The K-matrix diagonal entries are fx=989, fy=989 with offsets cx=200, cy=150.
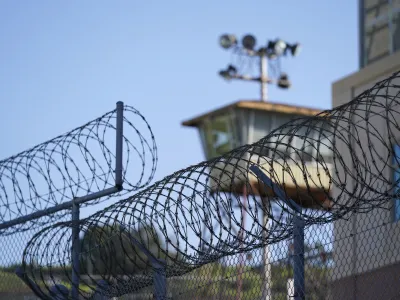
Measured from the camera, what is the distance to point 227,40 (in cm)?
4669

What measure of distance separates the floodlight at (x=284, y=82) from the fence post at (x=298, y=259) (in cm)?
4482

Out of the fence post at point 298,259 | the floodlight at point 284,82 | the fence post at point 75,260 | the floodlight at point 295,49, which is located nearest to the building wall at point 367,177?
the fence post at point 298,259

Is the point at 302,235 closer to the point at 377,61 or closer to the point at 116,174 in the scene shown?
the point at 116,174

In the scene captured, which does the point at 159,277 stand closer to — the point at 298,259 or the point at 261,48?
the point at 298,259

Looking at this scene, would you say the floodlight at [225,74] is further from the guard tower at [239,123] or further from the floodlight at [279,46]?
the floodlight at [279,46]

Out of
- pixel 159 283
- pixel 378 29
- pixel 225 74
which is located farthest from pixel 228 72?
pixel 159 283

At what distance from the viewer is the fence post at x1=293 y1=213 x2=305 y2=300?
653cm

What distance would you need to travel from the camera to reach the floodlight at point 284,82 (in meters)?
51.2

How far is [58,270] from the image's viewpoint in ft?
29.0

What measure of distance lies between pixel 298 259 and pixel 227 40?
133 feet

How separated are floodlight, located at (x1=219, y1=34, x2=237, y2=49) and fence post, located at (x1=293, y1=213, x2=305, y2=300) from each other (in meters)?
40.3

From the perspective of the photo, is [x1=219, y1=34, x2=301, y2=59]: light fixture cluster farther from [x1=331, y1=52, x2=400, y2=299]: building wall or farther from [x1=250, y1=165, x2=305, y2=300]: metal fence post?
[x1=250, y1=165, x2=305, y2=300]: metal fence post

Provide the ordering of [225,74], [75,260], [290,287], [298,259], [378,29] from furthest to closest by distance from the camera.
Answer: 1. [225,74]
2. [378,29]
3. [75,260]
4. [290,287]
5. [298,259]

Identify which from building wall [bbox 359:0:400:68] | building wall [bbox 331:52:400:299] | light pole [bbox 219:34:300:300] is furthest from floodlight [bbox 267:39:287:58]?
building wall [bbox 331:52:400:299]
